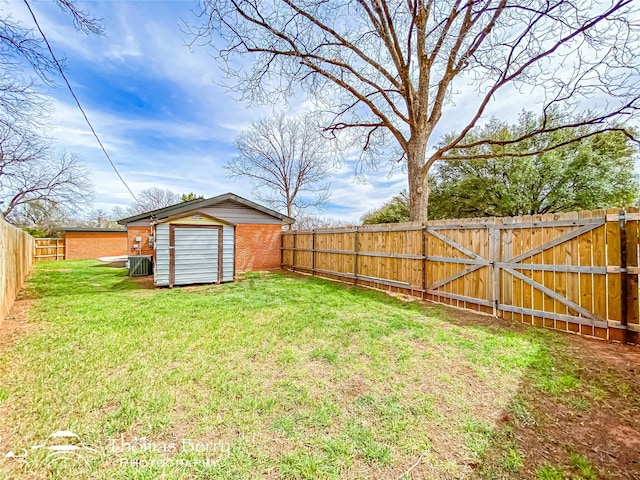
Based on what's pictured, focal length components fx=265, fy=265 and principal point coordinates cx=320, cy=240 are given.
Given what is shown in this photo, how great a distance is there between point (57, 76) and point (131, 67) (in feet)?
15.8

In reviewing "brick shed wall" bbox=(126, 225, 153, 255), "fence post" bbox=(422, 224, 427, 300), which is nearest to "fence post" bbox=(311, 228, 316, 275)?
"fence post" bbox=(422, 224, 427, 300)

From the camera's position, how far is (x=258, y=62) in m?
8.31

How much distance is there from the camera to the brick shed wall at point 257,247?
39.1ft

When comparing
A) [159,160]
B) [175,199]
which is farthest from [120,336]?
[175,199]

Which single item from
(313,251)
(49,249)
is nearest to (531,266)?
(313,251)

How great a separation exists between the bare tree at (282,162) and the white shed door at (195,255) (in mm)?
11813

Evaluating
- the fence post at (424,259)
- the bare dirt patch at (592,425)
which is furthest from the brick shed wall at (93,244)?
the bare dirt patch at (592,425)

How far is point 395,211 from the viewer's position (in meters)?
18.3

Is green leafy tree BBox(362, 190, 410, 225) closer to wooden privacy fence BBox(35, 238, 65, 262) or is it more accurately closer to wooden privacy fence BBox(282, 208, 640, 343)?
wooden privacy fence BBox(282, 208, 640, 343)

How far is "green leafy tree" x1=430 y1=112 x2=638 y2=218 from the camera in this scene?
1203cm

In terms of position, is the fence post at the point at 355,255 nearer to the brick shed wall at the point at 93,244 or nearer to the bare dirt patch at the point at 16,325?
the bare dirt patch at the point at 16,325

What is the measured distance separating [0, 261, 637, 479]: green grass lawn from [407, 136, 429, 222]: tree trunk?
3.83 m

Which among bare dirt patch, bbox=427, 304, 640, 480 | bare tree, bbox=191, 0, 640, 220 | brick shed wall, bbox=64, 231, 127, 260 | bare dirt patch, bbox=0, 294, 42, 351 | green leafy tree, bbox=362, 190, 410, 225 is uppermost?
bare tree, bbox=191, 0, 640, 220

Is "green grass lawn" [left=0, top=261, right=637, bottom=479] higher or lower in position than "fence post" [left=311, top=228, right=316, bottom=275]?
lower
